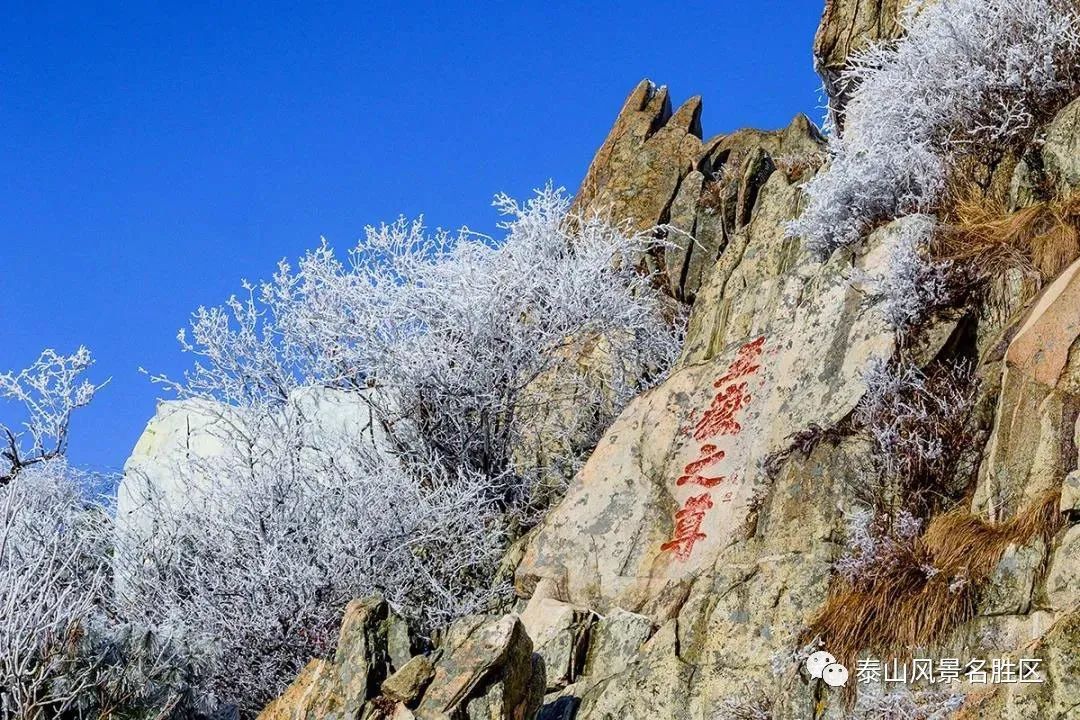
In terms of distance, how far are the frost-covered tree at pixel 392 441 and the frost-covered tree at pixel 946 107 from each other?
6573 millimetres

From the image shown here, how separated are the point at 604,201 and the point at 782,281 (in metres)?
13.3

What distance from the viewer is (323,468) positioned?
65.9ft

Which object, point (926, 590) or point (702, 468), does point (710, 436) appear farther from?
point (926, 590)

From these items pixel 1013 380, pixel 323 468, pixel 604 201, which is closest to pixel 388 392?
pixel 323 468

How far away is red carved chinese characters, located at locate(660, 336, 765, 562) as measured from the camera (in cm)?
1369

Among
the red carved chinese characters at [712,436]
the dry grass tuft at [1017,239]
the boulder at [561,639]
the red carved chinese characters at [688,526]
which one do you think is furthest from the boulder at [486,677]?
the dry grass tuft at [1017,239]

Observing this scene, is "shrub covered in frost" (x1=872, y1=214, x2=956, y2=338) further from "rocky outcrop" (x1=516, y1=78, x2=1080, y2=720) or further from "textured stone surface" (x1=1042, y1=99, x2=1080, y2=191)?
"textured stone surface" (x1=1042, y1=99, x2=1080, y2=191)

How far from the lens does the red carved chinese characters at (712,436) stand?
13.7 m

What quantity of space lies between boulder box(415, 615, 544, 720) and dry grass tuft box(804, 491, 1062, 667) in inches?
94.8

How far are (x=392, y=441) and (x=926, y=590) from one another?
12172 millimetres

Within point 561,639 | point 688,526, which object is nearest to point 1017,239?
point 688,526

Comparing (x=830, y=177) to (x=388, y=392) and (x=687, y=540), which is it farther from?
(x=388, y=392)

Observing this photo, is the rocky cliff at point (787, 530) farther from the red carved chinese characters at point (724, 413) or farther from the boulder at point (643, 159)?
the boulder at point (643, 159)

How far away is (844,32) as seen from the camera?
18781 mm
